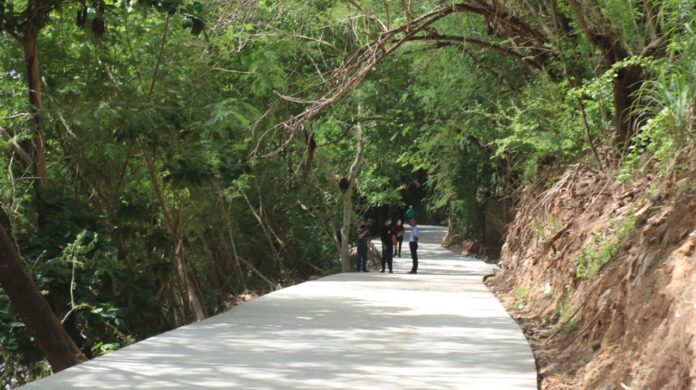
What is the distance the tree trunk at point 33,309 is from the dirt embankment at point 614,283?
524cm

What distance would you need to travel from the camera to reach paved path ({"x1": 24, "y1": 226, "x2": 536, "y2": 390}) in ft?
27.6

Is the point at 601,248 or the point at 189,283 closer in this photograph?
the point at 601,248

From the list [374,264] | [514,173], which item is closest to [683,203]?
[514,173]

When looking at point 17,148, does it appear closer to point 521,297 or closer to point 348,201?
point 521,297

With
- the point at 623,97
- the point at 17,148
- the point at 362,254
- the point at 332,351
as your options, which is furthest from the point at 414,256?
the point at 332,351

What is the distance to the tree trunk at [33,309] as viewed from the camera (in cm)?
1133

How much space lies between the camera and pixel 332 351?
10320 mm

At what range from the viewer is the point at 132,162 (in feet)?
52.6

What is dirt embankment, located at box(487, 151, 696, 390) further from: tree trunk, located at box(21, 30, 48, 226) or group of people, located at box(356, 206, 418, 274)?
group of people, located at box(356, 206, 418, 274)

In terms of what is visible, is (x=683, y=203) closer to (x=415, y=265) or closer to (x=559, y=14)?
(x=559, y=14)

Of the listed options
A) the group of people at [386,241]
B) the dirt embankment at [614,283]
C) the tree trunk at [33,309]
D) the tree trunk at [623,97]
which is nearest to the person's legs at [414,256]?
the group of people at [386,241]

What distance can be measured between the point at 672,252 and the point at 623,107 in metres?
6.18

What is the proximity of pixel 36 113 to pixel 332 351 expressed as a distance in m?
5.80

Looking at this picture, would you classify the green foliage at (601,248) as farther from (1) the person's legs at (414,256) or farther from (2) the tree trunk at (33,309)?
(1) the person's legs at (414,256)
